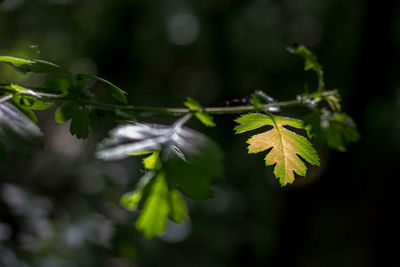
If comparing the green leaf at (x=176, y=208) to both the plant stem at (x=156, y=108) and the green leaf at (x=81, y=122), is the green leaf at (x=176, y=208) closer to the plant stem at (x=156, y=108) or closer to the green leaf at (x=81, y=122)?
the plant stem at (x=156, y=108)

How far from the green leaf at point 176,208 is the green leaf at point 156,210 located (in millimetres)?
12

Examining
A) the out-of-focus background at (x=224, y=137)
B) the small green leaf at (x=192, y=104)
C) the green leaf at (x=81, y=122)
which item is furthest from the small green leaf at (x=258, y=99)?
the out-of-focus background at (x=224, y=137)

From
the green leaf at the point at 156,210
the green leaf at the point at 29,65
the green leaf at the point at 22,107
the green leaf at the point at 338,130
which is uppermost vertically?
the green leaf at the point at 29,65

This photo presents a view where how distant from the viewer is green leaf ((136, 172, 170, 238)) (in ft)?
1.94

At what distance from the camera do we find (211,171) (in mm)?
578

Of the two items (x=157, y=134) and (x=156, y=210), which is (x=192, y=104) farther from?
(x=156, y=210)

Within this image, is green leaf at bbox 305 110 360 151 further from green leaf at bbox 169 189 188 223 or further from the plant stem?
green leaf at bbox 169 189 188 223

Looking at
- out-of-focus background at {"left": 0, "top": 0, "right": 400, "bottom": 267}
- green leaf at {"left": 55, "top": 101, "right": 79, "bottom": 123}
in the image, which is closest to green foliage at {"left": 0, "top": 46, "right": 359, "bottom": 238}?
green leaf at {"left": 55, "top": 101, "right": 79, "bottom": 123}

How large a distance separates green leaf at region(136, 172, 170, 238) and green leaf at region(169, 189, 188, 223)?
0.04 ft

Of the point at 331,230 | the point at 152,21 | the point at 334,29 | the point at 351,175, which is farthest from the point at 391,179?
the point at 152,21

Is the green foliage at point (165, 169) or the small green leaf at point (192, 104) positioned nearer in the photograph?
the green foliage at point (165, 169)

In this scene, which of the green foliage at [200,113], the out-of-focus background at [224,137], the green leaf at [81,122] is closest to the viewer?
the green foliage at [200,113]

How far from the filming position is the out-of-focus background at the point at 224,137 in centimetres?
287

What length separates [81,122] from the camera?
0.79 meters
